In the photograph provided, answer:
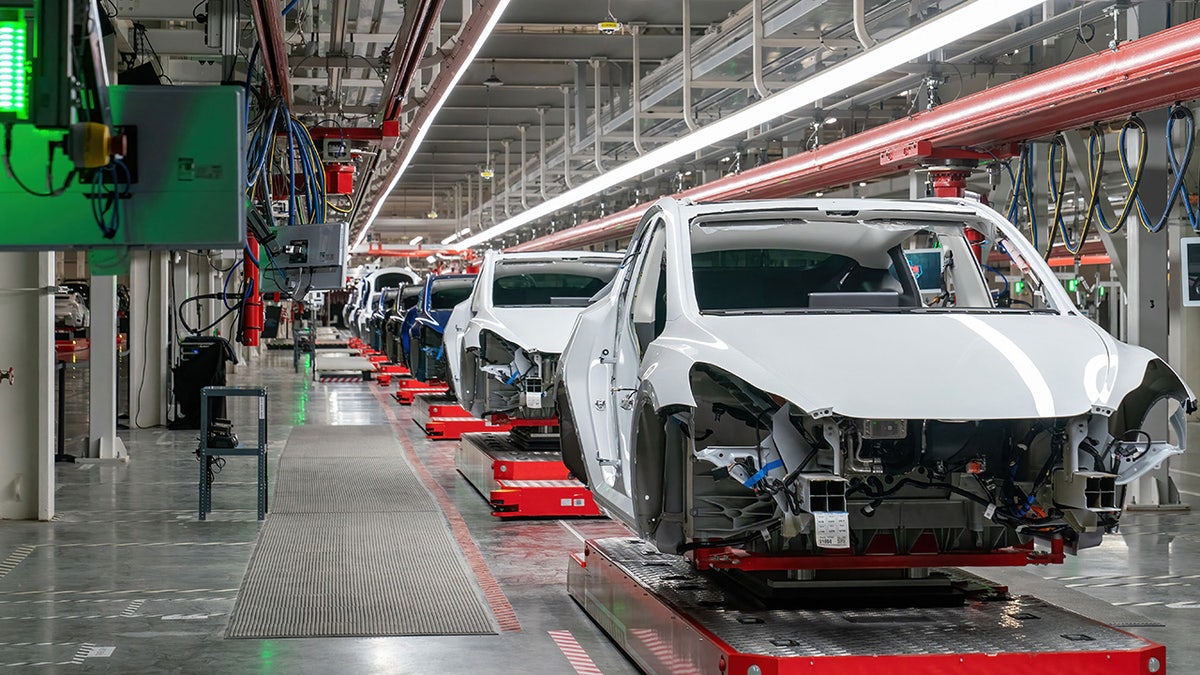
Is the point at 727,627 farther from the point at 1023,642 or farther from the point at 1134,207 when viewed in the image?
the point at 1134,207

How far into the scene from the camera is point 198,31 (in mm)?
12461

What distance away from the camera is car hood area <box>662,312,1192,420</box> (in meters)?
4.11

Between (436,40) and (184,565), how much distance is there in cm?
478

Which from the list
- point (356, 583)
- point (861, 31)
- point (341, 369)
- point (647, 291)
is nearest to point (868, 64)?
point (861, 31)

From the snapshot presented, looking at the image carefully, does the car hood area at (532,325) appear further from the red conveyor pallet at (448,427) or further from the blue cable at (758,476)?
the blue cable at (758,476)

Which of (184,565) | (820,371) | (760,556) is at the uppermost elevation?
(820,371)

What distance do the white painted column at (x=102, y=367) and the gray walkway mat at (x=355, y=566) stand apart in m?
1.94

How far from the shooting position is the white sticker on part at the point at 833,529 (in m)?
4.03

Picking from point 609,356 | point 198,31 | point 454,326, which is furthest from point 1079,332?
point 198,31

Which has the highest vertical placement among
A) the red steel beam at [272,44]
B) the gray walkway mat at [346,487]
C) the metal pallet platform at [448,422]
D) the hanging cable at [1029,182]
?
the red steel beam at [272,44]

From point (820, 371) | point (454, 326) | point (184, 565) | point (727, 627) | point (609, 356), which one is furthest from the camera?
point (454, 326)

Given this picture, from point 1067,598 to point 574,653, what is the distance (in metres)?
2.50

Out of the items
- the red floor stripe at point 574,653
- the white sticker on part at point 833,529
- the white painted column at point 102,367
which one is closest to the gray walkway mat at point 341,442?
the white painted column at point 102,367

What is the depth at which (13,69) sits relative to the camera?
3.89 m
